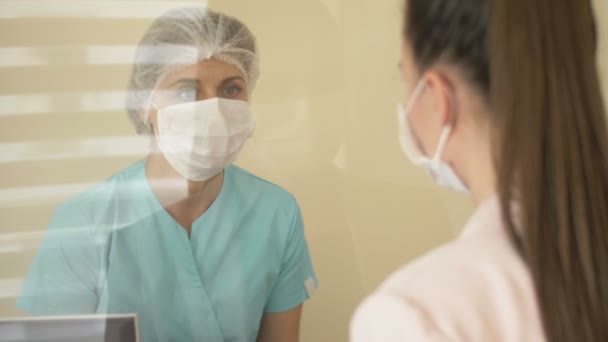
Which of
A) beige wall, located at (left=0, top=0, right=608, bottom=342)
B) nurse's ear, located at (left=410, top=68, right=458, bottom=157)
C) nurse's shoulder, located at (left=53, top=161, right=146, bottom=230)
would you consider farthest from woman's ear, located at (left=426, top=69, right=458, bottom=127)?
nurse's shoulder, located at (left=53, top=161, right=146, bottom=230)

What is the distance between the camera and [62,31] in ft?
4.01

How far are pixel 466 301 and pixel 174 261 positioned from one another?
731 millimetres

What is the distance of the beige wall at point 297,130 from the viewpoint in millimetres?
1222

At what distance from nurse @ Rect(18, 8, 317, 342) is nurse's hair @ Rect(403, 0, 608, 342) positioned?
654mm

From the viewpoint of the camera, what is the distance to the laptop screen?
115 cm

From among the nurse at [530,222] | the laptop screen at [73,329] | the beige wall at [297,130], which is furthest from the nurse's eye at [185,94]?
the nurse at [530,222]

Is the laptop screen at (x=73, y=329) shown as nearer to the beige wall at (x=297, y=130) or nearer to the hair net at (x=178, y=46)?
the beige wall at (x=297, y=130)

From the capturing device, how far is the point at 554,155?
61 centimetres

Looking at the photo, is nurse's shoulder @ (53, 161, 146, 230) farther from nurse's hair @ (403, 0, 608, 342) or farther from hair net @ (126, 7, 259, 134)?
nurse's hair @ (403, 0, 608, 342)

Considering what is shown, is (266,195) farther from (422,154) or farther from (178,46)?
(422,154)

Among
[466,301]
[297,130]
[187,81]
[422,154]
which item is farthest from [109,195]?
[466,301]

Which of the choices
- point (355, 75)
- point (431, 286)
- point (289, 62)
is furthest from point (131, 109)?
point (431, 286)

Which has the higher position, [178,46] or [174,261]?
[178,46]

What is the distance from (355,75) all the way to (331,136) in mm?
122
